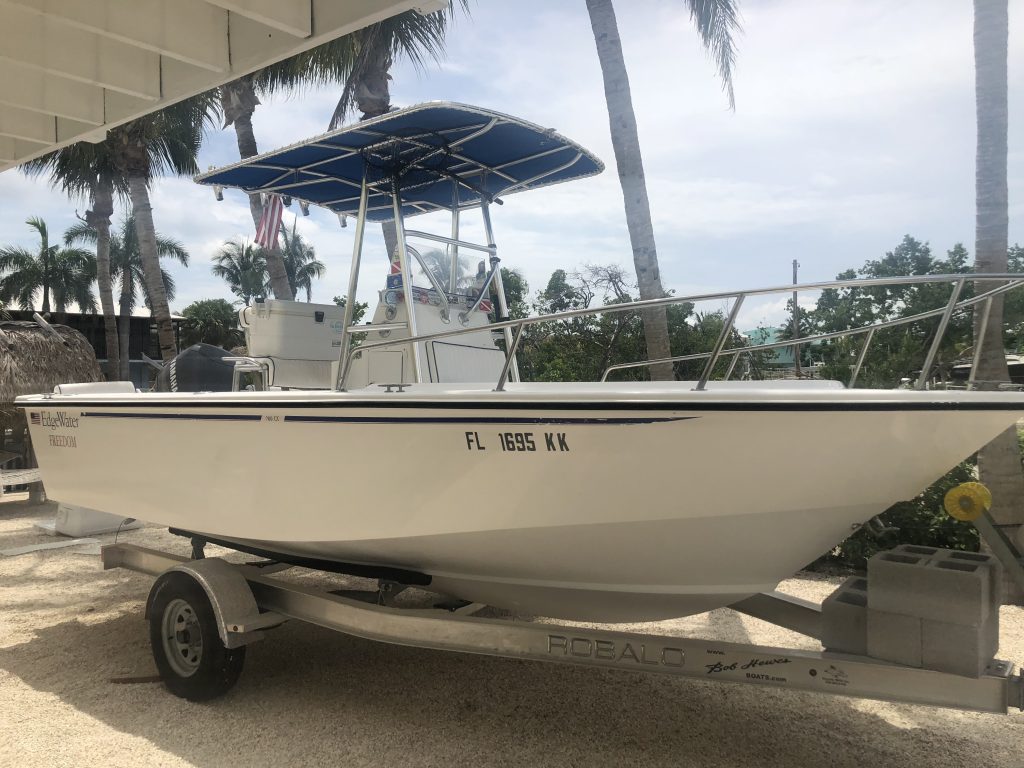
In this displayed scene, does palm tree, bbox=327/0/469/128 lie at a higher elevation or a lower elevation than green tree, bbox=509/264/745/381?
higher

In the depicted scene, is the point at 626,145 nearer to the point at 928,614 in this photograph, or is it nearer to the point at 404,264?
the point at 404,264

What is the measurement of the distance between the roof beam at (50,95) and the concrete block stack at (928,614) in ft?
22.4

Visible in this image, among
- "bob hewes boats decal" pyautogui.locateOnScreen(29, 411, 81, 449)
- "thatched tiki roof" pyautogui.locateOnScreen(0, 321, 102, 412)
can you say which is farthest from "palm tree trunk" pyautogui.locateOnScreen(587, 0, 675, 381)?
"thatched tiki roof" pyautogui.locateOnScreen(0, 321, 102, 412)

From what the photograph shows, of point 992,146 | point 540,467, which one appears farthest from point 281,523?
point 992,146

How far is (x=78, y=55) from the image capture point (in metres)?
5.75

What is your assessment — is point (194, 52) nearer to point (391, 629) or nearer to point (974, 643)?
point (391, 629)

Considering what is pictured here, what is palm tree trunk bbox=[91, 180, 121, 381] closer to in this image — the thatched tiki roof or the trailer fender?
the thatched tiki roof

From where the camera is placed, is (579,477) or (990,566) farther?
(579,477)

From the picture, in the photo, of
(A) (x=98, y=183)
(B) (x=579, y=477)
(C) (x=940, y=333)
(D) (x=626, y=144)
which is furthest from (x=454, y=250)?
(A) (x=98, y=183)

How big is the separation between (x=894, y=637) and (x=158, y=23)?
5694mm

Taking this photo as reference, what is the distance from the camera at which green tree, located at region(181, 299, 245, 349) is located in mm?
42656

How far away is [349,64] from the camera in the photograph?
12.3 metres

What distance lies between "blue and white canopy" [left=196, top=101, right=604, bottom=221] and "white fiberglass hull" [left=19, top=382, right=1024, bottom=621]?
1.53 meters

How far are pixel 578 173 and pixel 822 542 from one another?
3.12 metres
